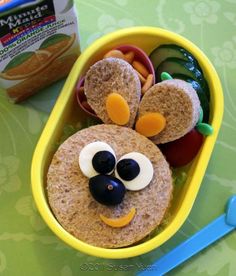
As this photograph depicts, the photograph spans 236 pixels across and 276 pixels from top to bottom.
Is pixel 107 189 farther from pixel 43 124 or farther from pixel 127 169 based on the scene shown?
pixel 43 124

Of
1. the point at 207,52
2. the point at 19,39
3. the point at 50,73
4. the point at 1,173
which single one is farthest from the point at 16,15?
the point at 207,52

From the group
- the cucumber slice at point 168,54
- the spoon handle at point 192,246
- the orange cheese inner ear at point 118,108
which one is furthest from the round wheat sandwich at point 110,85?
the spoon handle at point 192,246

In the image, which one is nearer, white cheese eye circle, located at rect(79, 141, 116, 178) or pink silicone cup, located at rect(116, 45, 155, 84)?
white cheese eye circle, located at rect(79, 141, 116, 178)

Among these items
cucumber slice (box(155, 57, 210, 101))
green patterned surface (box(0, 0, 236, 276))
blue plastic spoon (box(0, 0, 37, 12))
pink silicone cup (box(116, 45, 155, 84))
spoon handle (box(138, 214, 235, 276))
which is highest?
blue plastic spoon (box(0, 0, 37, 12))

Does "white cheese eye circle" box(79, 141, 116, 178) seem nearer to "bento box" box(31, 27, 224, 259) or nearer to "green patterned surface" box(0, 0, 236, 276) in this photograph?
"bento box" box(31, 27, 224, 259)

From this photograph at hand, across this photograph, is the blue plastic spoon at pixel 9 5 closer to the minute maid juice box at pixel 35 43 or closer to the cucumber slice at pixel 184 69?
the minute maid juice box at pixel 35 43

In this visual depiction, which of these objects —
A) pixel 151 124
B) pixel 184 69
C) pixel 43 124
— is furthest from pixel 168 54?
pixel 43 124

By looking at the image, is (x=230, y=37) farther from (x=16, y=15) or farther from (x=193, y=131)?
(x=16, y=15)

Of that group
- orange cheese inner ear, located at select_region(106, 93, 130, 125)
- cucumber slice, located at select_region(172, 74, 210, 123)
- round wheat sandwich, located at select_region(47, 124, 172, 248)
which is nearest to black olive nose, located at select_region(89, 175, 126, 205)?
round wheat sandwich, located at select_region(47, 124, 172, 248)
